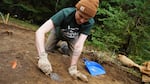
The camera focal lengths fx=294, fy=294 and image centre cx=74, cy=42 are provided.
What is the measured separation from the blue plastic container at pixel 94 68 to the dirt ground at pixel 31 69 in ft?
0.23

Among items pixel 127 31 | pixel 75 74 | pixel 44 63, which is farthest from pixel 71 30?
pixel 127 31

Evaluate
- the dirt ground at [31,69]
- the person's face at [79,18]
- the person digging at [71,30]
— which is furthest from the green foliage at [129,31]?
the person's face at [79,18]

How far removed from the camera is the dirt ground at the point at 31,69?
3.66 metres

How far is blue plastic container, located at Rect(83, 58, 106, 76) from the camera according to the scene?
15.3 ft

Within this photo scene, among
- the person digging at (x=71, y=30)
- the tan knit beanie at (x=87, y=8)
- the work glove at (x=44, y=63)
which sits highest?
the tan knit beanie at (x=87, y=8)

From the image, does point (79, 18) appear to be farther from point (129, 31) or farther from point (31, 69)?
point (129, 31)

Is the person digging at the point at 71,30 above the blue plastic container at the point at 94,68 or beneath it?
above

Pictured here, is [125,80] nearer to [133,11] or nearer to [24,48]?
[24,48]

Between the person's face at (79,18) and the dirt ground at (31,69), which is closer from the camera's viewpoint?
the dirt ground at (31,69)

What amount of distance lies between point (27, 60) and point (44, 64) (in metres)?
0.55

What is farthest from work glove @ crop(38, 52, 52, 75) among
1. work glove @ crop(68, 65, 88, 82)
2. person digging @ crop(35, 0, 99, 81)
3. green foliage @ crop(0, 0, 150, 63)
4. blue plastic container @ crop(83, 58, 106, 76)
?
green foliage @ crop(0, 0, 150, 63)

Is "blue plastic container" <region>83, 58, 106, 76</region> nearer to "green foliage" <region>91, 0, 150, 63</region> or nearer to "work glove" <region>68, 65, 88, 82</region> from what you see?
"work glove" <region>68, 65, 88, 82</region>

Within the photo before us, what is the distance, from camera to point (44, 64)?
145 inches

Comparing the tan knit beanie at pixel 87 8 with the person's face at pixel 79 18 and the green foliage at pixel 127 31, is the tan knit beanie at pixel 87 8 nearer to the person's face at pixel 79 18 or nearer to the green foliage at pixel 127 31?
the person's face at pixel 79 18
